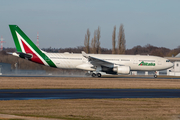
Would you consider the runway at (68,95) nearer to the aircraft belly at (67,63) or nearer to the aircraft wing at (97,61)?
the aircraft wing at (97,61)

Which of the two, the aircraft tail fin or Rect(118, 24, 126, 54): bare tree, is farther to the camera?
Rect(118, 24, 126, 54): bare tree

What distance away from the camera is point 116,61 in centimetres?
4384

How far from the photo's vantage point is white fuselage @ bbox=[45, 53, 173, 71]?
42.2 metres

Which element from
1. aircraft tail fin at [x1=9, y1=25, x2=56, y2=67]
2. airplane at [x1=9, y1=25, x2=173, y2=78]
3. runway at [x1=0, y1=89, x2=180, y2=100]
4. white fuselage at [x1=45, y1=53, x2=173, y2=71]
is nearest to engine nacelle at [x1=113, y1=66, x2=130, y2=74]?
airplane at [x1=9, y1=25, x2=173, y2=78]

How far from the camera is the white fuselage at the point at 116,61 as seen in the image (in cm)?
4216

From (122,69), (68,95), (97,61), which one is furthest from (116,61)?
(68,95)

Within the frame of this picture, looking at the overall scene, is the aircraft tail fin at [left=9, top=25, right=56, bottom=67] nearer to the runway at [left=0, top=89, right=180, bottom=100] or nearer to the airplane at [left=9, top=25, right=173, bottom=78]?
the airplane at [left=9, top=25, right=173, bottom=78]

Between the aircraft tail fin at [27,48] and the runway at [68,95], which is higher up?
the aircraft tail fin at [27,48]

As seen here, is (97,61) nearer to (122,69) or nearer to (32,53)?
(122,69)

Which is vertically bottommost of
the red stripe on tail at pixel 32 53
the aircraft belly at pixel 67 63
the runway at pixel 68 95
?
the runway at pixel 68 95

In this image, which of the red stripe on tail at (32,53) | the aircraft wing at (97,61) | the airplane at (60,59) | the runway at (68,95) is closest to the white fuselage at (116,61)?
the airplane at (60,59)

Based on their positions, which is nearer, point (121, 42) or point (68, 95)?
point (68, 95)

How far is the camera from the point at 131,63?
44.2 meters

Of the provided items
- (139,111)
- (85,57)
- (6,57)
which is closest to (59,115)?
(139,111)
